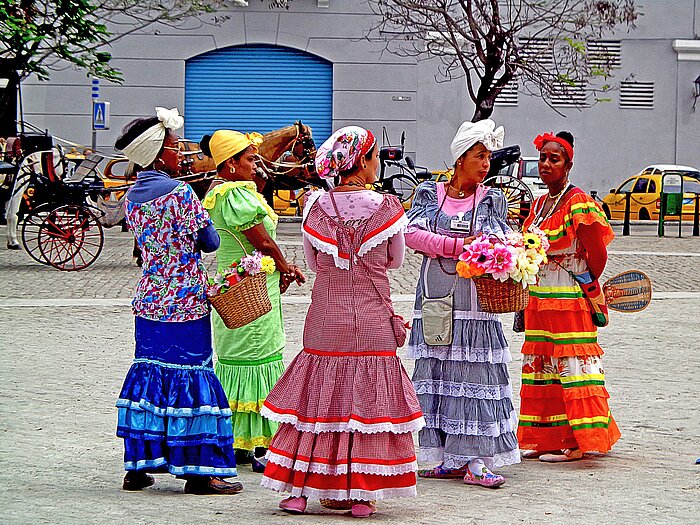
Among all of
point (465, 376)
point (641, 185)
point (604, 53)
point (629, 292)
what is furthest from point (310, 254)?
point (604, 53)

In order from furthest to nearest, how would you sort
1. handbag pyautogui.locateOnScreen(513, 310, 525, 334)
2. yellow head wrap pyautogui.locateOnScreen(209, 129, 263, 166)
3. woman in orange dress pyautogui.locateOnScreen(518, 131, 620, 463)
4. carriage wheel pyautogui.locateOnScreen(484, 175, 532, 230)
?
carriage wheel pyautogui.locateOnScreen(484, 175, 532, 230)
handbag pyautogui.locateOnScreen(513, 310, 525, 334)
woman in orange dress pyautogui.locateOnScreen(518, 131, 620, 463)
yellow head wrap pyautogui.locateOnScreen(209, 129, 263, 166)

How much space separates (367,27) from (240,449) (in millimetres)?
25975

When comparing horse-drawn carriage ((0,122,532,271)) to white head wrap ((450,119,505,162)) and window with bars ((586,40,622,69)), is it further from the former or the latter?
window with bars ((586,40,622,69))

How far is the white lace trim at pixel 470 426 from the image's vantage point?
6.29m

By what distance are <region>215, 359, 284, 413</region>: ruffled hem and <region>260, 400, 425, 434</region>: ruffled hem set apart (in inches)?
39.0

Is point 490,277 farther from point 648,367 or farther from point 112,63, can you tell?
point 112,63

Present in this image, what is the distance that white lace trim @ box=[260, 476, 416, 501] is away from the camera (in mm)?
5434

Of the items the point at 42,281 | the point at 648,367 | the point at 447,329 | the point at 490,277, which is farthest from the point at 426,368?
the point at 42,281

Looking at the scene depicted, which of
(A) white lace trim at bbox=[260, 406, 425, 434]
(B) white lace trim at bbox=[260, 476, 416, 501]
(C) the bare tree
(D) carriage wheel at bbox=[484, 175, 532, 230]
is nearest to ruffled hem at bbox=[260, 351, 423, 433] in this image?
(A) white lace trim at bbox=[260, 406, 425, 434]

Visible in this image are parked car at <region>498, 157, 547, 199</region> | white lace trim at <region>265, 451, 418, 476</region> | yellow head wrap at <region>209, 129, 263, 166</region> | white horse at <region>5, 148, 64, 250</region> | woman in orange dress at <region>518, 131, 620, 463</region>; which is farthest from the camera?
parked car at <region>498, 157, 547, 199</region>

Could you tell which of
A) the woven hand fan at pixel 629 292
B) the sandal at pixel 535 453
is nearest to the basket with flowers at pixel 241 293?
the sandal at pixel 535 453

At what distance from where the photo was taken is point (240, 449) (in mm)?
6727

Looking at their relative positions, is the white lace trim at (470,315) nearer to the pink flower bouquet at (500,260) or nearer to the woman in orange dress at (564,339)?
the pink flower bouquet at (500,260)

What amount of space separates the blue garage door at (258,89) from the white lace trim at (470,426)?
25.6 metres
